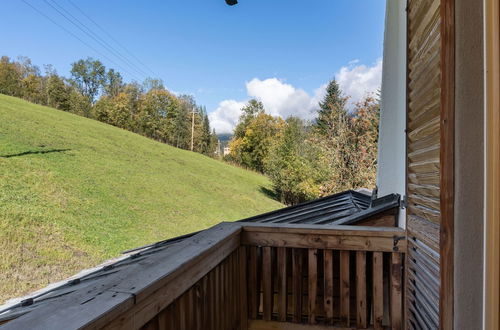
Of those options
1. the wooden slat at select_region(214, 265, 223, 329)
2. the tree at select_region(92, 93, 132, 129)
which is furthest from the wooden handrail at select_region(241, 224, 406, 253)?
the tree at select_region(92, 93, 132, 129)

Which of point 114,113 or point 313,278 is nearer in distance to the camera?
point 313,278

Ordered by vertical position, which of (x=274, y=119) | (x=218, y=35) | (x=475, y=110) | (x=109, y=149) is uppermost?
(x=218, y=35)

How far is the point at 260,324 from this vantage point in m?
1.73

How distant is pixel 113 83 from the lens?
27.5 m

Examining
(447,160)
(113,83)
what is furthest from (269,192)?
(113,83)

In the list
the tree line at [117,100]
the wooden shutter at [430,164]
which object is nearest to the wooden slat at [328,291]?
the wooden shutter at [430,164]

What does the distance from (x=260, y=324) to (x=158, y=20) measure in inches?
985

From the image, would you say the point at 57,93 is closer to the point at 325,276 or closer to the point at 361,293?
the point at 325,276

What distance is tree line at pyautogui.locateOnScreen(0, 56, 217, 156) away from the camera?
80.1 ft

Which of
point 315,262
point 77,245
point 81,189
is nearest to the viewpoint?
point 315,262

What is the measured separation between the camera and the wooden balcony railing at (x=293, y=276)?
4.27 feet

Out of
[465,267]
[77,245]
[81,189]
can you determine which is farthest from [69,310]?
[81,189]

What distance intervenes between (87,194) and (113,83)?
62.8ft

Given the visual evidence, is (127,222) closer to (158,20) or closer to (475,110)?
(475,110)
